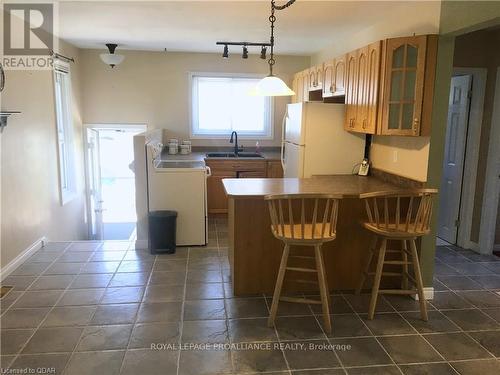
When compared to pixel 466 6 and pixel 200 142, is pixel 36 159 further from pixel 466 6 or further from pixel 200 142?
pixel 466 6

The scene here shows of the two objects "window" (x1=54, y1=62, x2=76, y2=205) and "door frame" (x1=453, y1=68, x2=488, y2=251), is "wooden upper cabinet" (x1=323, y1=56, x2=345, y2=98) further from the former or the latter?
"window" (x1=54, y1=62, x2=76, y2=205)

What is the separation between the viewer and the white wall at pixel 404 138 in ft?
9.91

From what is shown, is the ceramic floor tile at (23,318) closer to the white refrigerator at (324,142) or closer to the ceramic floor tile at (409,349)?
the ceramic floor tile at (409,349)

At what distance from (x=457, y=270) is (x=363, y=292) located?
118cm

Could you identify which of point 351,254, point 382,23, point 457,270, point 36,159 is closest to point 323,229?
point 351,254

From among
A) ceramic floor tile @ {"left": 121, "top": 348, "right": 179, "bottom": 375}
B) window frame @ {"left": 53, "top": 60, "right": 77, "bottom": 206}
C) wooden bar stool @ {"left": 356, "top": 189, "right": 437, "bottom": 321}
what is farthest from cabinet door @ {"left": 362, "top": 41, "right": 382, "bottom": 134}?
window frame @ {"left": 53, "top": 60, "right": 77, "bottom": 206}

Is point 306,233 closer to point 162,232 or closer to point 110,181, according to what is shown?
point 162,232

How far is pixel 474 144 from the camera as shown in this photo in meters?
4.34

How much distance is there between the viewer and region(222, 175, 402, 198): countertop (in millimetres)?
3053

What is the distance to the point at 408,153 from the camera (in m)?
3.31

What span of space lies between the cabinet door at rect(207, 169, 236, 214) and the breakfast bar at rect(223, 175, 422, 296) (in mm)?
2315

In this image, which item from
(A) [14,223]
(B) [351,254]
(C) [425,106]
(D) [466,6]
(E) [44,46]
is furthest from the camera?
(E) [44,46]

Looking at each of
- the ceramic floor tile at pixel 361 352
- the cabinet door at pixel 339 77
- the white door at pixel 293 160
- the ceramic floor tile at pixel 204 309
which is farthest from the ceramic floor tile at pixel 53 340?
the cabinet door at pixel 339 77

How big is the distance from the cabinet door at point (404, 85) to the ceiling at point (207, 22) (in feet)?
1.85
